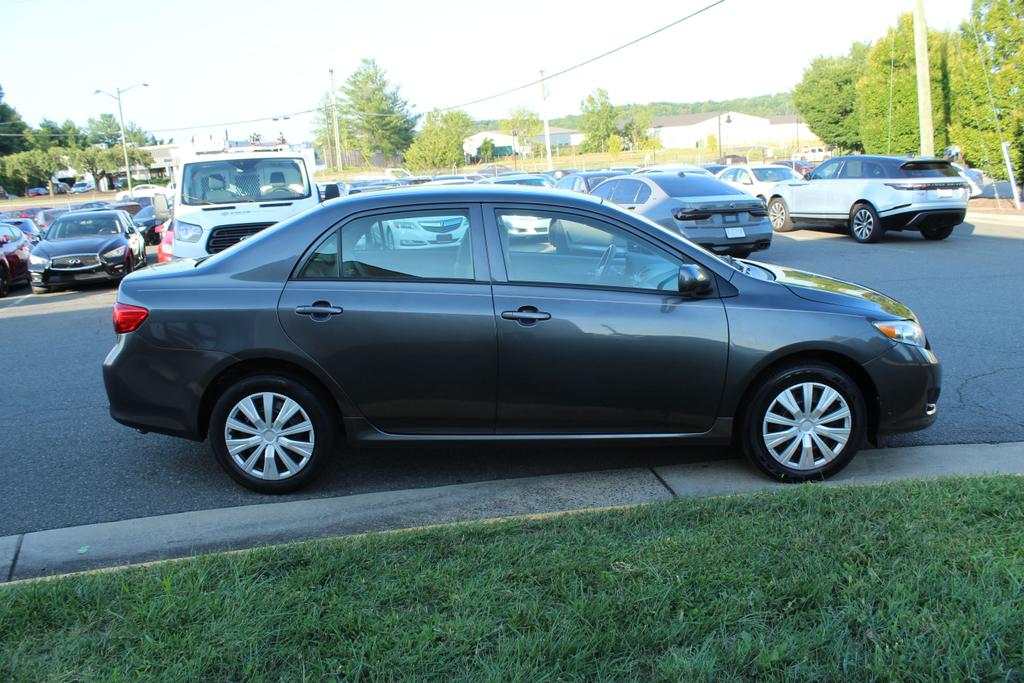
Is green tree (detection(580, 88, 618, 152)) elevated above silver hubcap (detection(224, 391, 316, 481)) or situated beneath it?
elevated above

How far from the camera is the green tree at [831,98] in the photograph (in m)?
58.1

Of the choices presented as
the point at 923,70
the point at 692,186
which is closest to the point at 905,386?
the point at 692,186

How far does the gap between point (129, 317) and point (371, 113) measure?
8732cm

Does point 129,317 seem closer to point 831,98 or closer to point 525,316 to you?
point 525,316

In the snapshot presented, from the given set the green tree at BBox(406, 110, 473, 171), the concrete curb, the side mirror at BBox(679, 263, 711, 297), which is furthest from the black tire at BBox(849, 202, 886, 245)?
the green tree at BBox(406, 110, 473, 171)

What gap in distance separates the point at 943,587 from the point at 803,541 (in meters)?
0.57

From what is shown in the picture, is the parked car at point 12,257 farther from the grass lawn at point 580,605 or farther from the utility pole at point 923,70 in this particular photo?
the utility pole at point 923,70

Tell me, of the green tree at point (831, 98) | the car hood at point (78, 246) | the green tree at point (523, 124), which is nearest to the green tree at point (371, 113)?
the green tree at point (523, 124)

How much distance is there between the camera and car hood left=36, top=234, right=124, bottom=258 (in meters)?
15.6

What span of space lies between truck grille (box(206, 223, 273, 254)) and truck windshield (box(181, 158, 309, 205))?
70cm

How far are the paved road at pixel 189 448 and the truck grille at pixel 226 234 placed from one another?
1857 mm

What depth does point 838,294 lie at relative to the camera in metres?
4.98

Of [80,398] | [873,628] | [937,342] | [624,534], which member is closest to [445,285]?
[624,534]

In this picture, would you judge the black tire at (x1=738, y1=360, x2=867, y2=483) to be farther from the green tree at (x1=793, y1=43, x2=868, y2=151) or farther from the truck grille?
the green tree at (x1=793, y1=43, x2=868, y2=151)
